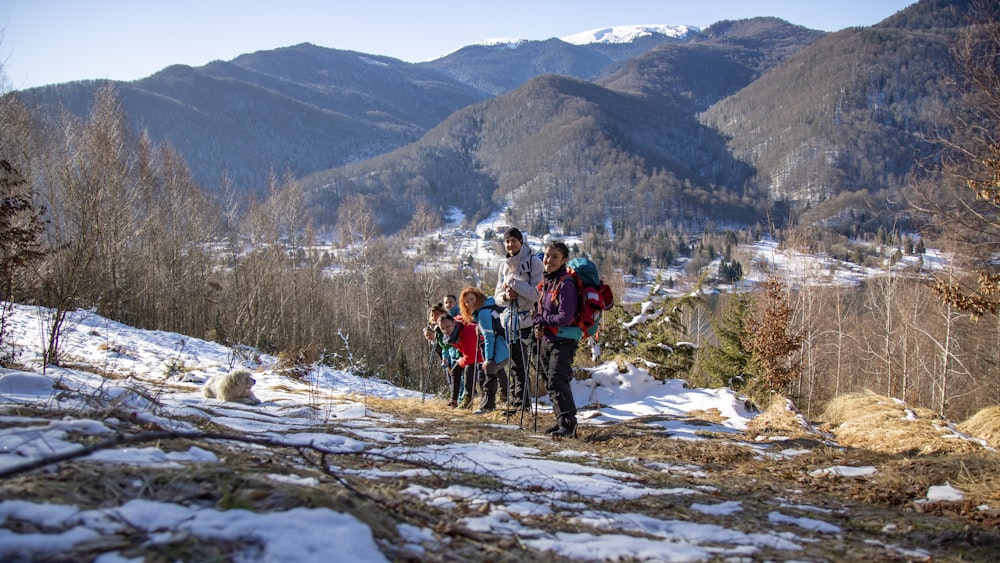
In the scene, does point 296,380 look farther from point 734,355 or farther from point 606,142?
point 606,142

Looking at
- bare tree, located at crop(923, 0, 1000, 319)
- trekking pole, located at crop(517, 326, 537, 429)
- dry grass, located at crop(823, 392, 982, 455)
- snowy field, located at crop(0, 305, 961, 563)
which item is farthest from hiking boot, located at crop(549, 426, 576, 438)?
bare tree, located at crop(923, 0, 1000, 319)

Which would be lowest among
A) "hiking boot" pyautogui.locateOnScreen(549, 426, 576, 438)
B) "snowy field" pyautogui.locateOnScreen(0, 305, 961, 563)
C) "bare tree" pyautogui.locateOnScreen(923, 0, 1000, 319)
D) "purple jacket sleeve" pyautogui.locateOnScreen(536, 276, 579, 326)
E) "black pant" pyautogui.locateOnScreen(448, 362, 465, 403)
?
"black pant" pyautogui.locateOnScreen(448, 362, 465, 403)

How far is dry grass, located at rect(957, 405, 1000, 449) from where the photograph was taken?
5445 mm

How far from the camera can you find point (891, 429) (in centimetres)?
570

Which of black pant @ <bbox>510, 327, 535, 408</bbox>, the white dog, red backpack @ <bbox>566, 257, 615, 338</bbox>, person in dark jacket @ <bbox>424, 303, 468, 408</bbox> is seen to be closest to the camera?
red backpack @ <bbox>566, 257, 615, 338</bbox>

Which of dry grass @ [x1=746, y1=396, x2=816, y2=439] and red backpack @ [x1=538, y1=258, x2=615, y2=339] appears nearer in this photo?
red backpack @ [x1=538, y1=258, x2=615, y2=339]

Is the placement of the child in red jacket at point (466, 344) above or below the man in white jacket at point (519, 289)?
below

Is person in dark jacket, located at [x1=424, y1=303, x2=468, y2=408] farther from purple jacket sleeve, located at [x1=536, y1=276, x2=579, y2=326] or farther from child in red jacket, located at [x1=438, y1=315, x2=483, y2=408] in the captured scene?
purple jacket sleeve, located at [x1=536, y1=276, x2=579, y2=326]

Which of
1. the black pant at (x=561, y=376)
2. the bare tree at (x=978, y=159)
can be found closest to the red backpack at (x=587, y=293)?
the black pant at (x=561, y=376)

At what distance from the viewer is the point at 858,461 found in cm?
455

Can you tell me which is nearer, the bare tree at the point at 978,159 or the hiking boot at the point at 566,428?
the hiking boot at the point at 566,428

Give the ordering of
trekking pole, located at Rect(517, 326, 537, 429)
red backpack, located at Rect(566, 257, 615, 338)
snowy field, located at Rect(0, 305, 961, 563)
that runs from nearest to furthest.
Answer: snowy field, located at Rect(0, 305, 961, 563) < red backpack, located at Rect(566, 257, 615, 338) < trekking pole, located at Rect(517, 326, 537, 429)

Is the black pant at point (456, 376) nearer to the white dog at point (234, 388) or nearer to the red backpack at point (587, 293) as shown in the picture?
the white dog at point (234, 388)

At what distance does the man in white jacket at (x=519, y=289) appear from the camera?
21.5 ft
